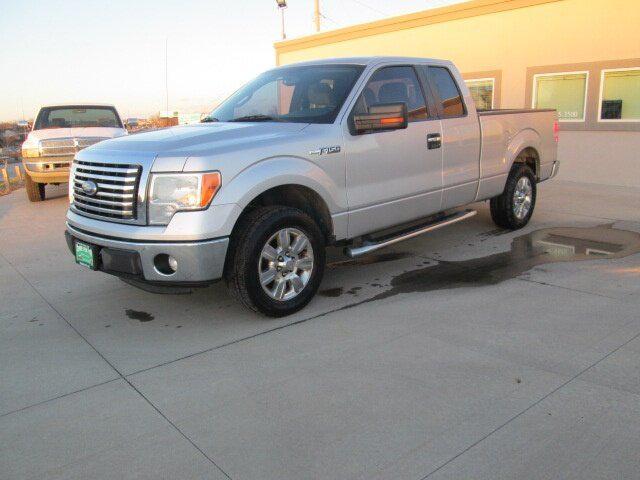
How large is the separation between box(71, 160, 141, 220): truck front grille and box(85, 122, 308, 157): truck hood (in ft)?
0.53

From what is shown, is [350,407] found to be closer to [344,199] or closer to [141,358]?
[141,358]

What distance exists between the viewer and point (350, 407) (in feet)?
10.3

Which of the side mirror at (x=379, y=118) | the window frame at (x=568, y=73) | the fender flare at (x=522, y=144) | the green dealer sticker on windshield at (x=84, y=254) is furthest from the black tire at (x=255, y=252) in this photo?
the window frame at (x=568, y=73)

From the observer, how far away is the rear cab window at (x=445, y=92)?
234 inches

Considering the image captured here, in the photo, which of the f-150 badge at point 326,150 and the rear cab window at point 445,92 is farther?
the rear cab window at point 445,92

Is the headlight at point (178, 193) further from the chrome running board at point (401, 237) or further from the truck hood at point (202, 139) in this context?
the chrome running board at point (401, 237)

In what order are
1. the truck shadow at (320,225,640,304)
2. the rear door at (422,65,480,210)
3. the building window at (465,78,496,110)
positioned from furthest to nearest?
the building window at (465,78,496,110), the rear door at (422,65,480,210), the truck shadow at (320,225,640,304)

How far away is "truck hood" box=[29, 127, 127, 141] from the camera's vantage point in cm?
1057

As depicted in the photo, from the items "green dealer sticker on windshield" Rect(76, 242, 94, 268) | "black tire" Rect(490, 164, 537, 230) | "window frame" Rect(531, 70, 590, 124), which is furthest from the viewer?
"window frame" Rect(531, 70, 590, 124)

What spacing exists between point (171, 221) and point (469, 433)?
92.8 inches

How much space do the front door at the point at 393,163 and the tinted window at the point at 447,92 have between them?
0.29 m

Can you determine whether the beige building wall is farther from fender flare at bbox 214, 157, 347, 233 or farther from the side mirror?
fender flare at bbox 214, 157, 347, 233

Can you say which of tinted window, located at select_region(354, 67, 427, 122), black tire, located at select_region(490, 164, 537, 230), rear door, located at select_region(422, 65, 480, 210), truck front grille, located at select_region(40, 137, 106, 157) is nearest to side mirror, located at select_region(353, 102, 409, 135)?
tinted window, located at select_region(354, 67, 427, 122)

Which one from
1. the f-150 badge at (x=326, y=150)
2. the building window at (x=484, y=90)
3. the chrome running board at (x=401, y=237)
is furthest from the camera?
the building window at (x=484, y=90)
